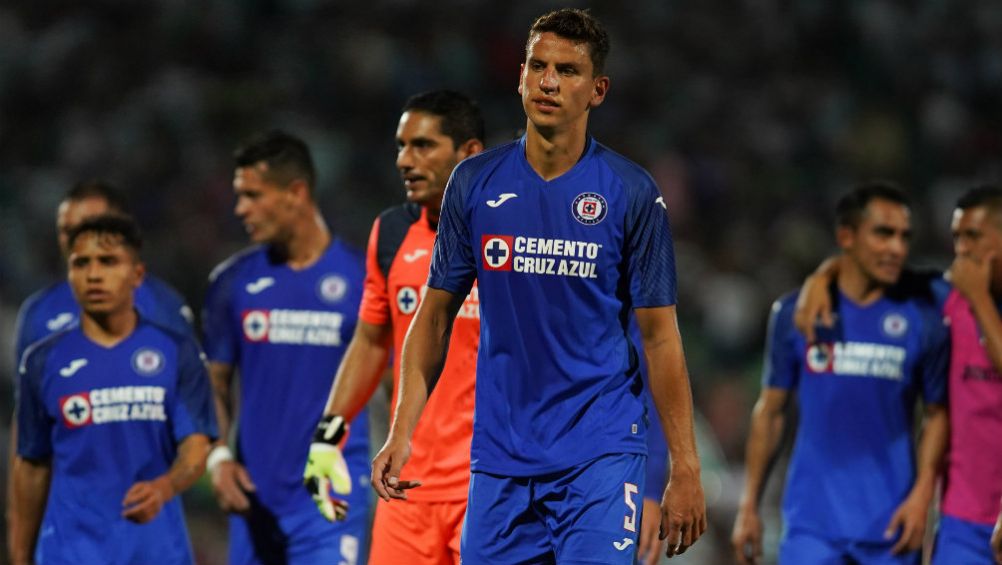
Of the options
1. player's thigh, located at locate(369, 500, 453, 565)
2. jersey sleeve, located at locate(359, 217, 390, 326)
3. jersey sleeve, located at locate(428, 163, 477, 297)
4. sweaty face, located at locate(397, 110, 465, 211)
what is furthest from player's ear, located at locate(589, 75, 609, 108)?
player's thigh, located at locate(369, 500, 453, 565)

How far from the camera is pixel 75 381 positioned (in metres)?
7.36

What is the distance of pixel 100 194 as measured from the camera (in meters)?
9.00

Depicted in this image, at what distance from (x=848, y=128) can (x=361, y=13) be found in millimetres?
5294

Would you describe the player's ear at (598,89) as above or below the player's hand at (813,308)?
above

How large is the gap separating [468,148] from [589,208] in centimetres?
175

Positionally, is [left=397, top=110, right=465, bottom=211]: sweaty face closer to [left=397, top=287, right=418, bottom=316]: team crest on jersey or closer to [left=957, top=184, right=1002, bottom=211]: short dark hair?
[left=397, top=287, right=418, bottom=316]: team crest on jersey

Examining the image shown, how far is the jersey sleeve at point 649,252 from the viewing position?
5168 mm

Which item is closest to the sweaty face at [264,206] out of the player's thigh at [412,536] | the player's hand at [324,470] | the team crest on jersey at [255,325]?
the team crest on jersey at [255,325]

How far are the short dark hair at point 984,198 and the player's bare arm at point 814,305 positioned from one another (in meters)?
0.80

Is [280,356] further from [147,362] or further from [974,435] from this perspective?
[974,435]

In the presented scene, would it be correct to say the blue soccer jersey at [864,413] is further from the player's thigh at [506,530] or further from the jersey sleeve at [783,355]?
the player's thigh at [506,530]

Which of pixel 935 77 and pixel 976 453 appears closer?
pixel 976 453

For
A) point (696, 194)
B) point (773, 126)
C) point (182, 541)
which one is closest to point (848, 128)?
point (773, 126)

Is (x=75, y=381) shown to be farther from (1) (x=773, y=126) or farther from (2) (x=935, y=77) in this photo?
(2) (x=935, y=77)
